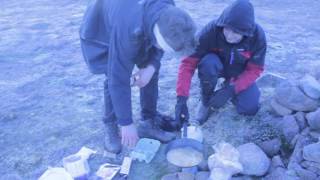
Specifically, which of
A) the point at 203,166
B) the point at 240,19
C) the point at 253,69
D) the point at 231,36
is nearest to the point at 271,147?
the point at 203,166

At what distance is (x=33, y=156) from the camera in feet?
10.7

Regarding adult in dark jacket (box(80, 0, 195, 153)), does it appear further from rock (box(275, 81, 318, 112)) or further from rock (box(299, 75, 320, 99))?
rock (box(299, 75, 320, 99))

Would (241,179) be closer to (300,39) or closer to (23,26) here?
(300,39)

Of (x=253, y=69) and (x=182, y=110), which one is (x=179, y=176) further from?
(x=253, y=69)

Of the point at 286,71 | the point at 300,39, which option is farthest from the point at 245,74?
the point at 300,39

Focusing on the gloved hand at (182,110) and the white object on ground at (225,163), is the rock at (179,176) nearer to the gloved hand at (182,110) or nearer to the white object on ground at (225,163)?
the white object on ground at (225,163)

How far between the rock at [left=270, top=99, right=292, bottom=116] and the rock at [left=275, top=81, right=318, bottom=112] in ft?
0.09

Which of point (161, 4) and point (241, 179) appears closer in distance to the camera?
point (161, 4)

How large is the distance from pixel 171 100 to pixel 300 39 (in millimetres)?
2235

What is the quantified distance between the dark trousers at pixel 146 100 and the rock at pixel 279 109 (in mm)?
1015

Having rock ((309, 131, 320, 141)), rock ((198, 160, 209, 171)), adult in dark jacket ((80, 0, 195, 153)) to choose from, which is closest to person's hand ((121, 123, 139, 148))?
adult in dark jacket ((80, 0, 195, 153))

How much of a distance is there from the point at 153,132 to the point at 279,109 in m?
1.06

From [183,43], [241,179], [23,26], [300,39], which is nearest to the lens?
[183,43]

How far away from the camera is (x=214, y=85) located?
339cm
